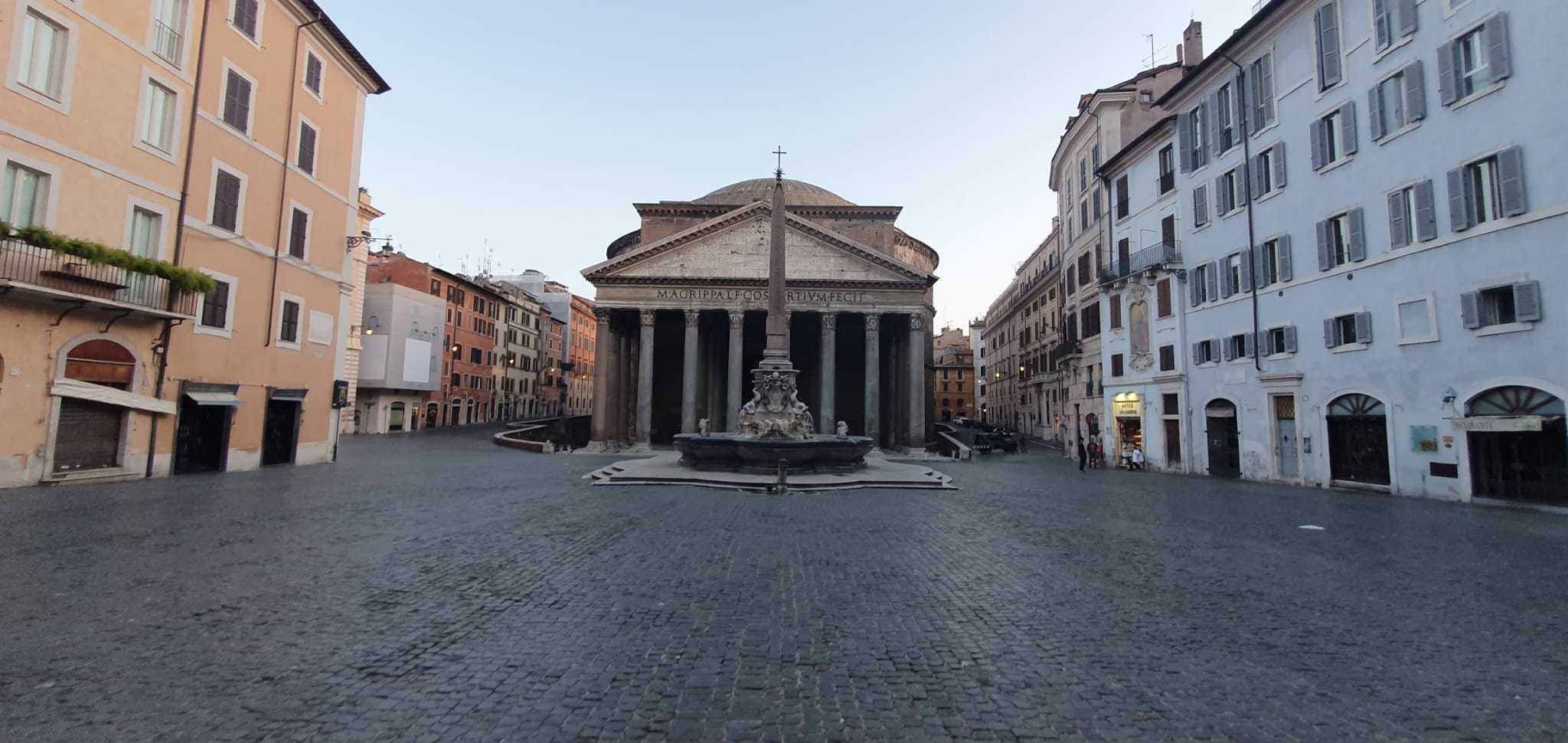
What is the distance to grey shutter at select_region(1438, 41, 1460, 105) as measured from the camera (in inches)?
634

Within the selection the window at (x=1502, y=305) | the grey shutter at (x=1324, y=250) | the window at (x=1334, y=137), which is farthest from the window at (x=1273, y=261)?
the window at (x=1502, y=305)

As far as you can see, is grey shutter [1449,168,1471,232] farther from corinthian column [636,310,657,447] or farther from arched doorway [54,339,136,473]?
corinthian column [636,310,657,447]

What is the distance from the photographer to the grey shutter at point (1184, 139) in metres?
25.7

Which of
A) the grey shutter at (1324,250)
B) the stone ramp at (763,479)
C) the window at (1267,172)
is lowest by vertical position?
the stone ramp at (763,479)

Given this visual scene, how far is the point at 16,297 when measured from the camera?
45.9 feet

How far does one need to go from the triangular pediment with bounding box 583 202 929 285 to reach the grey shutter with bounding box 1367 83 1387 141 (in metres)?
21.9

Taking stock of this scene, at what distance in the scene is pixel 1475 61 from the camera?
1584 cm

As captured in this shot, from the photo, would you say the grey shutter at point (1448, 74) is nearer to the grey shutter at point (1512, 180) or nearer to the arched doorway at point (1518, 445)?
the grey shutter at point (1512, 180)

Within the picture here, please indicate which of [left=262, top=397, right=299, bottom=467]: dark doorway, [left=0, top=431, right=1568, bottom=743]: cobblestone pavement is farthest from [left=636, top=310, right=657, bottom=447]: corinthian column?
[left=0, top=431, right=1568, bottom=743]: cobblestone pavement

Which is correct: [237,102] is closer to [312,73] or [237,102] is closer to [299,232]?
[312,73]

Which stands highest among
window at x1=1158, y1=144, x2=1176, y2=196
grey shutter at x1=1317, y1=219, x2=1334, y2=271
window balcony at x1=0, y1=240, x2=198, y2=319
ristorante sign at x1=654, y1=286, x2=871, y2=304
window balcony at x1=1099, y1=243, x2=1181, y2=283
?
window at x1=1158, y1=144, x2=1176, y2=196

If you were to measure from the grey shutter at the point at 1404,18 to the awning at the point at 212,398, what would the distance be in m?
31.8

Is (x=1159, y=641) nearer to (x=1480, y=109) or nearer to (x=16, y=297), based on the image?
(x=1480, y=109)

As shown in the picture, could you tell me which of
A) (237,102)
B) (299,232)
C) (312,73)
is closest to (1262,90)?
(312,73)
